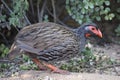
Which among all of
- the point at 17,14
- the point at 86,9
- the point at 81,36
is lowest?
the point at 81,36

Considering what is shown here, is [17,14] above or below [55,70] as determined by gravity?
above

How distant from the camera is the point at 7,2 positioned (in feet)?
27.9

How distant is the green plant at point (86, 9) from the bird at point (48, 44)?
108cm

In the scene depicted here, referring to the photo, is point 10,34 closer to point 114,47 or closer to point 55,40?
point 114,47

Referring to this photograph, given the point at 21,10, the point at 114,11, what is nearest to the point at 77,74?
the point at 21,10

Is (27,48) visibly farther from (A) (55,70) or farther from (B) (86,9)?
(B) (86,9)

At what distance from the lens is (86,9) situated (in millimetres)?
7566

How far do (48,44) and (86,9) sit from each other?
1.51 metres

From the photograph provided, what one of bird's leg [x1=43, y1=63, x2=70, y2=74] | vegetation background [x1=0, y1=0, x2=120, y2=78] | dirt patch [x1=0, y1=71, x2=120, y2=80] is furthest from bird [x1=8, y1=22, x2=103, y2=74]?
vegetation background [x1=0, y1=0, x2=120, y2=78]

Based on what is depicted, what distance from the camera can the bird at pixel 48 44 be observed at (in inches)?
248

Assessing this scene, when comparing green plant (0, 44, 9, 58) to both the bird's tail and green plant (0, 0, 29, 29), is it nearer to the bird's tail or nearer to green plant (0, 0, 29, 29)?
green plant (0, 0, 29, 29)

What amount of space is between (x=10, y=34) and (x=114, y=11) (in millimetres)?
2444

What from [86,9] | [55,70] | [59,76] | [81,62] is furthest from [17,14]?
[59,76]

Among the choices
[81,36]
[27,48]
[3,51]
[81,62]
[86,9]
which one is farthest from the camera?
[3,51]
